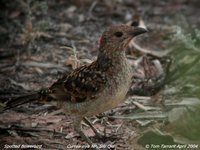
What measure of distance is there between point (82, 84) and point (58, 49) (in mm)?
3069

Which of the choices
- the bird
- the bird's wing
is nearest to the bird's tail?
the bird

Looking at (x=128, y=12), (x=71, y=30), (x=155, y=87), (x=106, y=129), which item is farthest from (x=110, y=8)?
(x=106, y=129)

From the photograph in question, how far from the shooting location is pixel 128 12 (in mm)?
11125

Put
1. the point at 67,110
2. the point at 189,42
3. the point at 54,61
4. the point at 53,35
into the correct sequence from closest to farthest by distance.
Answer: the point at 67,110
the point at 189,42
the point at 54,61
the point at 53,35

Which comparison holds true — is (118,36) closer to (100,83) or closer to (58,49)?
(100,83)

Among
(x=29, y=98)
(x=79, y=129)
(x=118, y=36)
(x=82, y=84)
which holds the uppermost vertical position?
(x=118, y=36)

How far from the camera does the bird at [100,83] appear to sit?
6.07 meters

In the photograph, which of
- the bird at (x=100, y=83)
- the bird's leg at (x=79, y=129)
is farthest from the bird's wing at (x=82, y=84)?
the bird's leg at (x=79, y=129)

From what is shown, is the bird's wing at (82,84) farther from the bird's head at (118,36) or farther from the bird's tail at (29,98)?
the bird's head at (118,36)

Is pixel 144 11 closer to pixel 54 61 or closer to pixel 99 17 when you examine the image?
pixel 99 17

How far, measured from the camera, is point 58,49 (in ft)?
30.6

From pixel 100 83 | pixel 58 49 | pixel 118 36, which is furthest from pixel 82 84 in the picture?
pixel 58 49

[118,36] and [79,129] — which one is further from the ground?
[118,36]

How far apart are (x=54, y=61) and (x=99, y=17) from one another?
7.23ft
